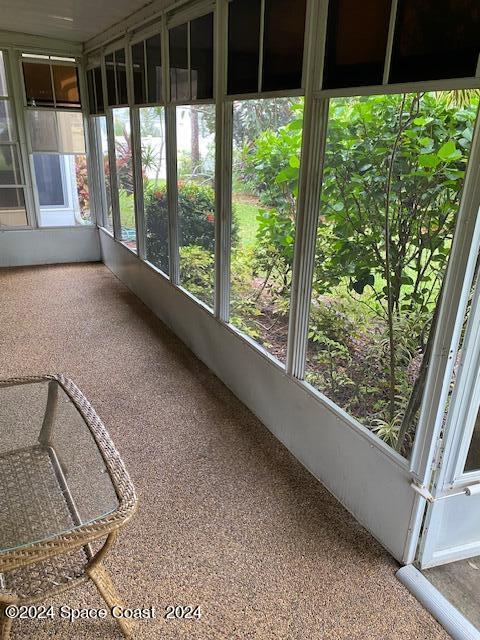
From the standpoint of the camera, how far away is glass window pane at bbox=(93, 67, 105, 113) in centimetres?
478

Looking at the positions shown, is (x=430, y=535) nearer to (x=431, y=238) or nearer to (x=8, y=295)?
(x=431, y=238)

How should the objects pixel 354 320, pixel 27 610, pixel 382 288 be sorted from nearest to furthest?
pixel 27 610 → pixel 382 288 → pixel 354 320

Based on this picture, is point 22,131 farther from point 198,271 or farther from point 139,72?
point 198,271

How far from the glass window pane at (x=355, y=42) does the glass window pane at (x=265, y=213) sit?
292mm

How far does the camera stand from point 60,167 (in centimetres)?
551

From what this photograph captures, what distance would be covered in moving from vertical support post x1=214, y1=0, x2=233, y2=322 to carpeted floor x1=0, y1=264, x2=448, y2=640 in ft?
2.03

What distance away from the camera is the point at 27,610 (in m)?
1.54

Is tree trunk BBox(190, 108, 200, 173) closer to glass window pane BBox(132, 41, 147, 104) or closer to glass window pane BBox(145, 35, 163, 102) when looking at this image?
glass window pane BBox(145, 35, 163, 102)

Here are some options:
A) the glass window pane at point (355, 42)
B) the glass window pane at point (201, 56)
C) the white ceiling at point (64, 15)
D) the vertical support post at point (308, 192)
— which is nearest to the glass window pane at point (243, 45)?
the glass window pane at point (201, 56)

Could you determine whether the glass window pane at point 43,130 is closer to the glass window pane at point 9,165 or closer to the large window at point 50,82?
the large window at point 50,82

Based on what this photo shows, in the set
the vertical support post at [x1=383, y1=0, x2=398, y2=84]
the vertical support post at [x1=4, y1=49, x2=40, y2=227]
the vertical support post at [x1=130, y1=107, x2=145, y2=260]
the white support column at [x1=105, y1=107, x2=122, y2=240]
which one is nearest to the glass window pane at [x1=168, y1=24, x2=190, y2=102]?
the vertical support post at [x1=130, y1=107, x2=145, y2=260]

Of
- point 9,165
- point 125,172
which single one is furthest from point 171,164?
point 9,165

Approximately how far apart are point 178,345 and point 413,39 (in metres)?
2.65

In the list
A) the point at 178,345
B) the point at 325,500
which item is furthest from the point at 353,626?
the point at 178,345
